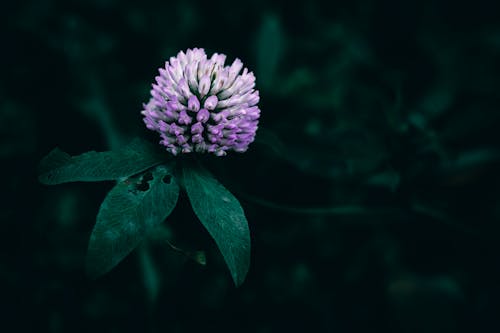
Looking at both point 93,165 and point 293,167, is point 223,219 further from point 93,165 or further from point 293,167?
point 293,167

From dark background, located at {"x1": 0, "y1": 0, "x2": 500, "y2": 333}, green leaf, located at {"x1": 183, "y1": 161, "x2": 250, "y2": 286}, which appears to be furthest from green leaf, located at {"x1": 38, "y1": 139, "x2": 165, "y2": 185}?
dark background, located at {"x1": 0, "y1": 0, "x2": 500, "y2": 333}

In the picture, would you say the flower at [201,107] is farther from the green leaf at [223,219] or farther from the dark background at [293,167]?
the dark background at [293,167]

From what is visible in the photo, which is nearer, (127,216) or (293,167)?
(127,216)

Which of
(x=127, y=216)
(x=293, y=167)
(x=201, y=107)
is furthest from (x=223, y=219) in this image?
(x=293, y=167)

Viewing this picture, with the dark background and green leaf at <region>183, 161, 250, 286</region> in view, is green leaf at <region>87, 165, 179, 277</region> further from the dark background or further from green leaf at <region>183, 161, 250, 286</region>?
the dark background

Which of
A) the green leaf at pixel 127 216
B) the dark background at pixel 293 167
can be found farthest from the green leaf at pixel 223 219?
the dark background at pixel 293 167

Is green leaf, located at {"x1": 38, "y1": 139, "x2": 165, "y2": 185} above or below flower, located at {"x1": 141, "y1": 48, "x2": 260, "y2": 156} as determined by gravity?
below
